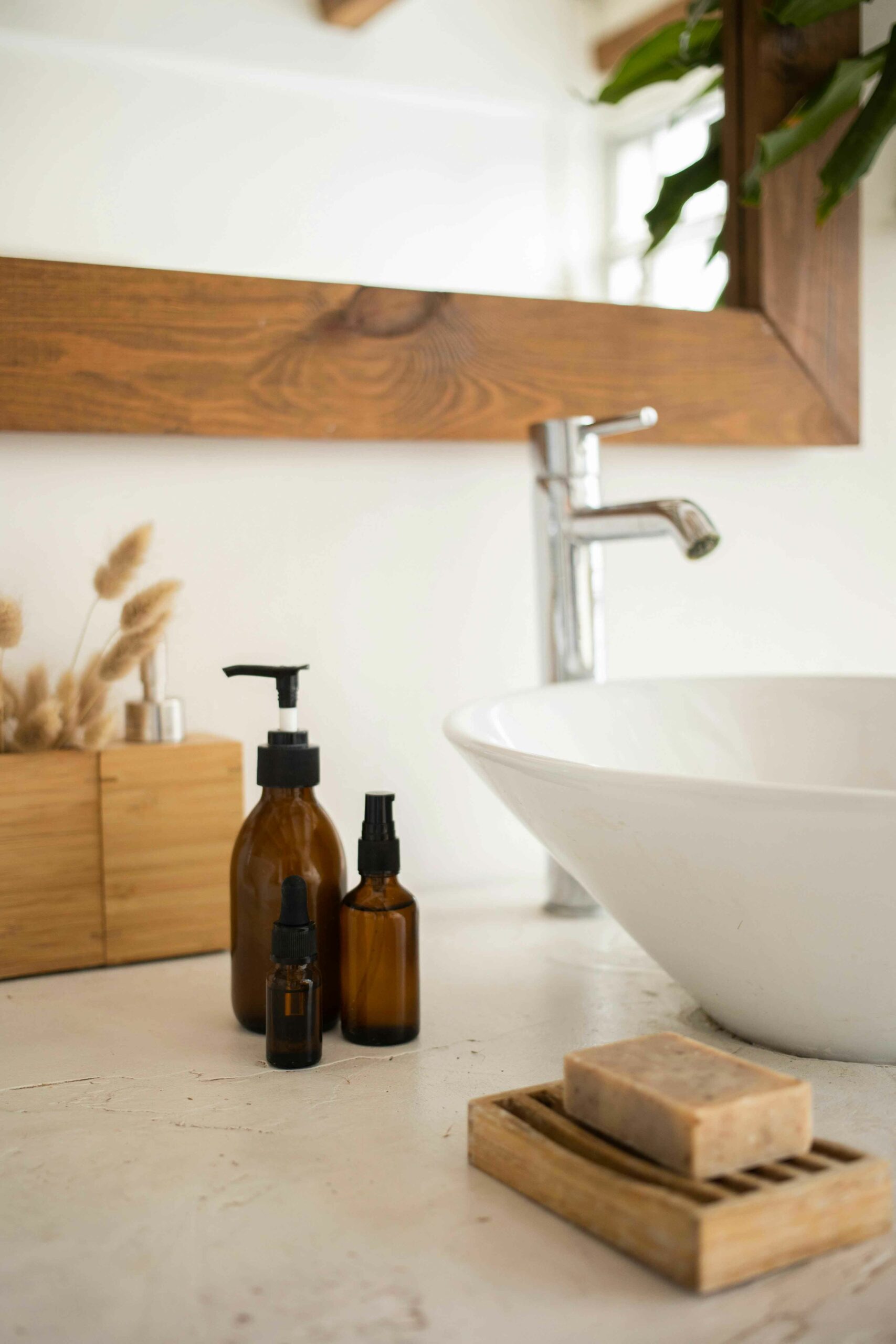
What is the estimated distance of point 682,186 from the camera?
3.72 feet

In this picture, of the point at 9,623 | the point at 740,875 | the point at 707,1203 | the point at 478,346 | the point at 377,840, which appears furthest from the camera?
the point at 478,346

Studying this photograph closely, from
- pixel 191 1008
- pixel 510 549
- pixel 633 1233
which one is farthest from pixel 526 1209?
pixel 510 549

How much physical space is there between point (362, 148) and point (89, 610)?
766mm

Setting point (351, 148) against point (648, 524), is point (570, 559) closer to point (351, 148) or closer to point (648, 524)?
point (648, 524)

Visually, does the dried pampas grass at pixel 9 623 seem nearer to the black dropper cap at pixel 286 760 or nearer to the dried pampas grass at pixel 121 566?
the dried pampas grass at pixel 121 566

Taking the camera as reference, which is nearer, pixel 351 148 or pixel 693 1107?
pixel 693 1107

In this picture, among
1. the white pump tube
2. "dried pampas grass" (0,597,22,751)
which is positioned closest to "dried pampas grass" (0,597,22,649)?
"dried pampas grass" (0,597,22,751)

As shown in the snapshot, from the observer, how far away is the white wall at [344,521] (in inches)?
35.3

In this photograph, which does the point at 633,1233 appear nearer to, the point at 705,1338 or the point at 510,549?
the point at 705,1338

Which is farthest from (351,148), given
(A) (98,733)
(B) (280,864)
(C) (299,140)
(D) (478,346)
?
(B) (280,864)

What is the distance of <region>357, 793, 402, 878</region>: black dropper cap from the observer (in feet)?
2.01

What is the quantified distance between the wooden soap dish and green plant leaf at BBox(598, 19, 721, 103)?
105 centimetres

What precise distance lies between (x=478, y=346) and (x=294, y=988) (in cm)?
58

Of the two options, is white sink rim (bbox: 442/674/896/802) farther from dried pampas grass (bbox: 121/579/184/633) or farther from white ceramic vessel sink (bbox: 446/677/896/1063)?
dried pampas grass (bbox: 121/579/184/633)
